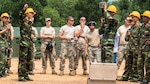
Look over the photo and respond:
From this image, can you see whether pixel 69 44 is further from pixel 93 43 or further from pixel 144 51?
pixel 144 51

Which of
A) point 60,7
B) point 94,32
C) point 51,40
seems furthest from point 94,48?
point 60,7

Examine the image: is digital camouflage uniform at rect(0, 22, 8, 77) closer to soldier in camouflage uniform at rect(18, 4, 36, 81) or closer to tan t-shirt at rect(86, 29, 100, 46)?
soldier in camouflage uniform at rect(18, 4, 36, 81)

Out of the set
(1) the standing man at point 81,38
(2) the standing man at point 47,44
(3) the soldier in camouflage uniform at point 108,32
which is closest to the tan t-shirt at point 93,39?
(1) the standing man at point 81,38

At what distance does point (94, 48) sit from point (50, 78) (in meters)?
1.80

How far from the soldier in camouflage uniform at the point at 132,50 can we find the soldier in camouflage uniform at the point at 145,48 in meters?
0.81

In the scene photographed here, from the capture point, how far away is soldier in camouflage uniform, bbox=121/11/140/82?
12.0 meters

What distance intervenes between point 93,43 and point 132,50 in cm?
178

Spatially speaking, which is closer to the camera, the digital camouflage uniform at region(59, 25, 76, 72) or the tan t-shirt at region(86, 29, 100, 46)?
the tan t-shirt at region(86, 29, 100, 46)

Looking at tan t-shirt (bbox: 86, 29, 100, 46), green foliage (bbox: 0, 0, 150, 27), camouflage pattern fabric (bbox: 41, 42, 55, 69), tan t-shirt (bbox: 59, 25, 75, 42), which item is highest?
green foliage (bbox: 0, 0, 150, 27)

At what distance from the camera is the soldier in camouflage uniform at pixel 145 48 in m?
10.6

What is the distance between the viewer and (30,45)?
11.9 m

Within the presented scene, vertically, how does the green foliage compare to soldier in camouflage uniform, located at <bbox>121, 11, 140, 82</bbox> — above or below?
above

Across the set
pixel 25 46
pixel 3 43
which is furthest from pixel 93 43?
pixel 3 43

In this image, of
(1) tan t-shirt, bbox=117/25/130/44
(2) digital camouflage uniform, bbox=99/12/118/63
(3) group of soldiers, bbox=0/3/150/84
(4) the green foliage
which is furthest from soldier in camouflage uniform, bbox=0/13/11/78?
(4) the green foliage
